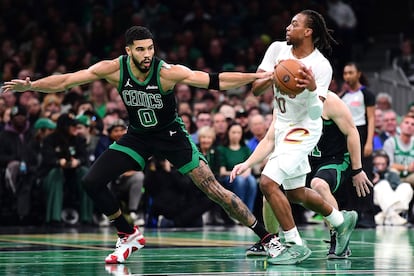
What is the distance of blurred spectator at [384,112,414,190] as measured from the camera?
1950 cm

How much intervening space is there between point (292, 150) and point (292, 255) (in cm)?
99

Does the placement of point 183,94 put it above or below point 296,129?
above

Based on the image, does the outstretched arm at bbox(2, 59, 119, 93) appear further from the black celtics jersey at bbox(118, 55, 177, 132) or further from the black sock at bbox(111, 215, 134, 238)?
the black sock at bbox(111, 215, 134, 238)

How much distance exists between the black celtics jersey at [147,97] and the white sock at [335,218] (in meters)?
1.89

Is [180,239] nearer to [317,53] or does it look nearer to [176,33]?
[317,53]

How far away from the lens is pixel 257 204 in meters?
19.3

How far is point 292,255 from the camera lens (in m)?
10.9

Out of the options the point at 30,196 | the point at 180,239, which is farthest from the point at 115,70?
the point at 30,196

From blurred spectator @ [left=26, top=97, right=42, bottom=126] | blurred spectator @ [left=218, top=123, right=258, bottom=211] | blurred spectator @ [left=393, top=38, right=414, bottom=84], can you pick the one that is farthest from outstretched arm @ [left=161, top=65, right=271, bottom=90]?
blurred spectator @ [left=393, top=38, right=414, bottom=84]

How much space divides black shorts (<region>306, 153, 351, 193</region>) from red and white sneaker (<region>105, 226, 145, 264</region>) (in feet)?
6.55

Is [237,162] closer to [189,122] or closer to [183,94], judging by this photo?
[189,122]

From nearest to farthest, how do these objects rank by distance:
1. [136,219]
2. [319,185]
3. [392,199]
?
1. [319,185]
2. [392,199]
3. [136,219]

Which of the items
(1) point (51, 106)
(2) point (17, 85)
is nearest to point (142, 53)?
(2) point (17, 85)

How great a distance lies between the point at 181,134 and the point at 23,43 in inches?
499
